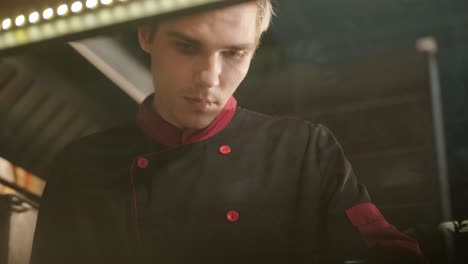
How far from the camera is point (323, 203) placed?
1.46 metres

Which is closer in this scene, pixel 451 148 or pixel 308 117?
pixel 451 148

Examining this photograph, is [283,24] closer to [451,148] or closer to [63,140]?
[451,148]

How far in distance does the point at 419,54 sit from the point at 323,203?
0.40 m

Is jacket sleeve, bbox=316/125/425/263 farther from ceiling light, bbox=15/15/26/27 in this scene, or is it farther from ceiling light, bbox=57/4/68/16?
ceiling light, bbox=15/15/26/27

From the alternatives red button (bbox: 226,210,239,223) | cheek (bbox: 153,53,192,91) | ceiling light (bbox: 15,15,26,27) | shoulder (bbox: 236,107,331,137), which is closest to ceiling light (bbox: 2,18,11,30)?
ceiling light (bbox: 15,15,26,27)

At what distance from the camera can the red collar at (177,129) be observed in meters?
Answer: 1.56

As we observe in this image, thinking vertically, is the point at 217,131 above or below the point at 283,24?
below

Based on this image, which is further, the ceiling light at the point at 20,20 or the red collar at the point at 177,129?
the ceiling light at the point at 20,20

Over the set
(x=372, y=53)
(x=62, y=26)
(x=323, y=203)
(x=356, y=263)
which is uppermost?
(x=62, y=26)

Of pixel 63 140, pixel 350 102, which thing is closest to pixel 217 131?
pixel 350 102

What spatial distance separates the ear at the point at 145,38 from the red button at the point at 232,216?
0.47 m

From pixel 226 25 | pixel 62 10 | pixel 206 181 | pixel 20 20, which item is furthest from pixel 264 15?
pixel 20 20

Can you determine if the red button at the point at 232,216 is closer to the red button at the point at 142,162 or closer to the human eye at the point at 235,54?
the red button at the point at 142,162

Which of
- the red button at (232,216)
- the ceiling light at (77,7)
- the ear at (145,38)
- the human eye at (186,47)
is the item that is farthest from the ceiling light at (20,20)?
the red button at (232,216)
